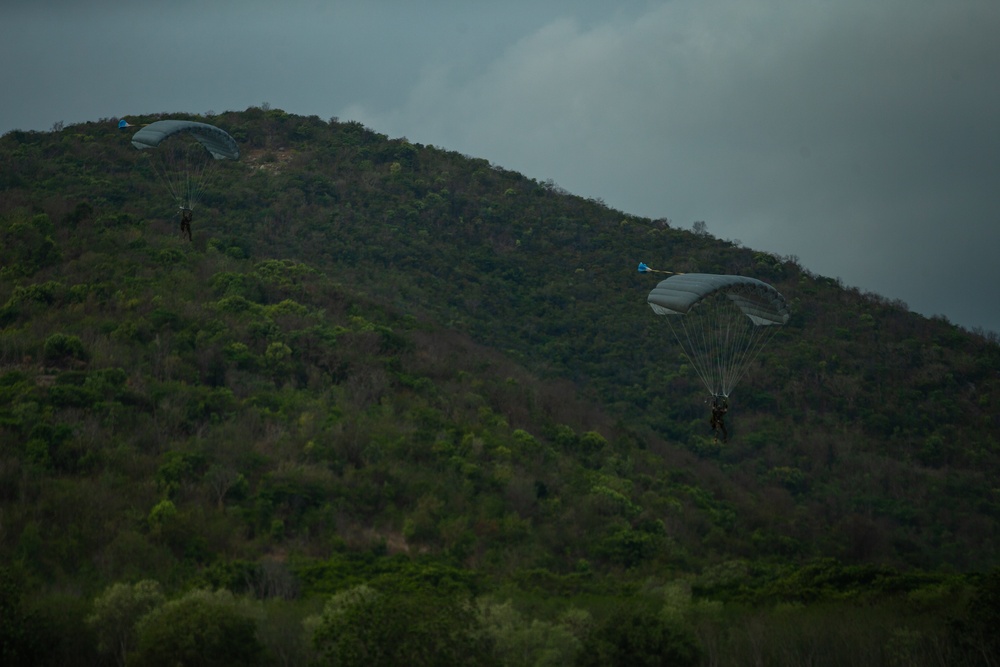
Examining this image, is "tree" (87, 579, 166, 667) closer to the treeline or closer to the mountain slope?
the treeline

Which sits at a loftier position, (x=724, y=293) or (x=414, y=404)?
(x=724, y=293)

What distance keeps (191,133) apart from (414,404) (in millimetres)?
13971

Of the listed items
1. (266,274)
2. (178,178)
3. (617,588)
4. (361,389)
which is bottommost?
(617,588)

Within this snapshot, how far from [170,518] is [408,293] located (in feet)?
103

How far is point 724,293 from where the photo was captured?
3059cm

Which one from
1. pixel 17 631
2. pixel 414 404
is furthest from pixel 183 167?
pixel 17 631

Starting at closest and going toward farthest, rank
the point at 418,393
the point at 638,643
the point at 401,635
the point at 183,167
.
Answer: the point at 401,635 → the point at 638,643 → the point at 418,393 → the point at 183,167

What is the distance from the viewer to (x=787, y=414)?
177 feet

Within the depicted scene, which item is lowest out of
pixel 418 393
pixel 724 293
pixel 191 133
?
pixel 418 393

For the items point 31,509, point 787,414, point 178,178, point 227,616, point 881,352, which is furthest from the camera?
point 178,178

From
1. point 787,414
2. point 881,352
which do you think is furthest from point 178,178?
point 881,352

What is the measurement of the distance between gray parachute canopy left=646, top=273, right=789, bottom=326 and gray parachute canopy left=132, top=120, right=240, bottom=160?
61.6 feet

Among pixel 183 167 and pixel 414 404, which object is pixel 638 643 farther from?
pixel 183 167

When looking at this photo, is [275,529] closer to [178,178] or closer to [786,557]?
[786,557]
